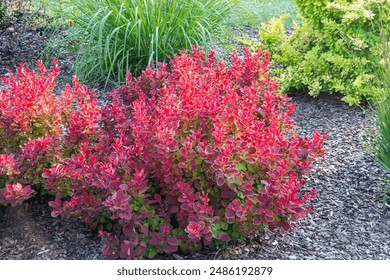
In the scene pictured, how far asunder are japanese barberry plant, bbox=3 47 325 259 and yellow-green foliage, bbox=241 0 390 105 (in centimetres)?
167

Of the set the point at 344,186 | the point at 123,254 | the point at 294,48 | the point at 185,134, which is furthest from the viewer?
the point at 294,48

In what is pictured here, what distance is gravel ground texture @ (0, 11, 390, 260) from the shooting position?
2.87 metres

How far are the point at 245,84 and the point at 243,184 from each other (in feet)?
3.62

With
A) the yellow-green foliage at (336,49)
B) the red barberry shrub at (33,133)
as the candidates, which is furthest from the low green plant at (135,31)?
the red barberry shrub at (33,133)

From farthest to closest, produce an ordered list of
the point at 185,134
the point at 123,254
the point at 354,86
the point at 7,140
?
the point at 354,86, the point at 7,140, the point at 185,134, the point at 123,254

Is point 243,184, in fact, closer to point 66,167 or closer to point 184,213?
point 184,213

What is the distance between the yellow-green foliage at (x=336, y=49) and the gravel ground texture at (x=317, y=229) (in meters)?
0.80

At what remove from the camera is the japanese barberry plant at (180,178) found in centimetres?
256

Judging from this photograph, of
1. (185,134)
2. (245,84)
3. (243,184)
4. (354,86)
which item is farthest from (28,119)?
(354,86)

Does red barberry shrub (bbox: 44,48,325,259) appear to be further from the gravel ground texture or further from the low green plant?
the low green plant

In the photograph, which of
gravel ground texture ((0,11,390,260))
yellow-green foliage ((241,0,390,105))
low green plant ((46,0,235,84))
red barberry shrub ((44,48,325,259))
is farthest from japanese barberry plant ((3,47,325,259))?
low green plant ((46,0,235,84))

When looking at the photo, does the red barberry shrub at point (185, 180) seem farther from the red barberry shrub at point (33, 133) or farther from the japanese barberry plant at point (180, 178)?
the red barberry shrub at point (33, 133)

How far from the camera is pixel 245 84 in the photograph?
3.62 m

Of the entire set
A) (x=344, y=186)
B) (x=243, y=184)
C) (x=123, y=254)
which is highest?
(x=243, y=184)
